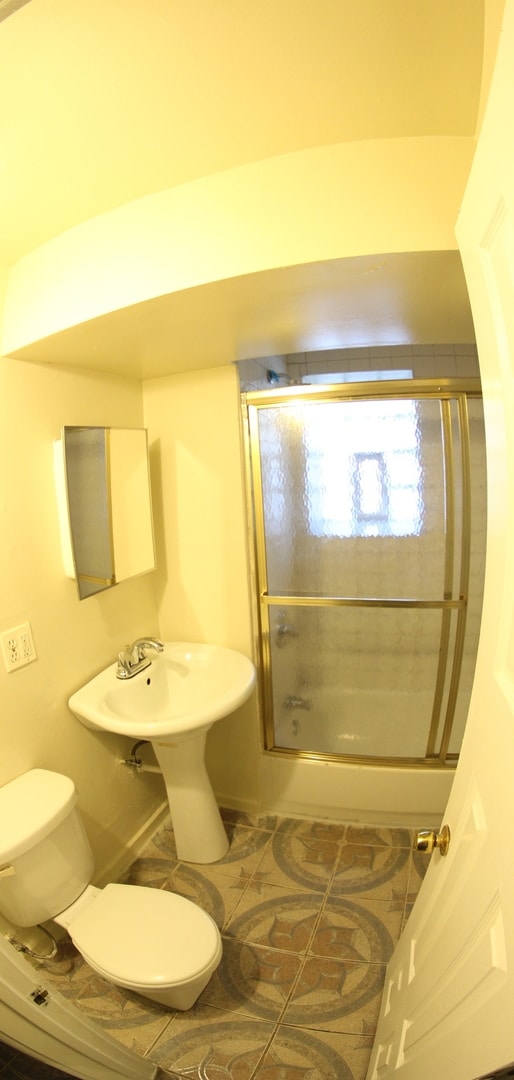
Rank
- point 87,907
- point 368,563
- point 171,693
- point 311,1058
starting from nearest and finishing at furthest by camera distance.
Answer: point 311,1058 < point 87,907 < point 171,693 < point 368,563

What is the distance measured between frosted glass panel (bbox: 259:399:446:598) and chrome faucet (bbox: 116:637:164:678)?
0.57 meters

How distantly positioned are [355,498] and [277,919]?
161 centimetres

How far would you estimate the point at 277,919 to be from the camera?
60.6 inches

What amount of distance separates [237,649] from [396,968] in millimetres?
1116

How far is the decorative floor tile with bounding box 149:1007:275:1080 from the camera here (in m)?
1.16

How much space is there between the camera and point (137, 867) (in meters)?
1.79

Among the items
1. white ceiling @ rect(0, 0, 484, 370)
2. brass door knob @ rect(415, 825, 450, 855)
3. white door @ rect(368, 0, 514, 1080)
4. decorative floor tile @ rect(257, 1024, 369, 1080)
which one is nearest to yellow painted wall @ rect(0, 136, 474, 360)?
white ceiling @ rect(0, 0, 484, 370)

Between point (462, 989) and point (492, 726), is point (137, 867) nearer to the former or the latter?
point (462, 989)

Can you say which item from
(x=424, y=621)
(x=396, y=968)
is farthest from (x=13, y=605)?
(x=424, y=621)

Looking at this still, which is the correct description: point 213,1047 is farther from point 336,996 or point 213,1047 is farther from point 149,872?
point 149,872

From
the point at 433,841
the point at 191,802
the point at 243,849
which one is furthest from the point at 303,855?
the point at 433,841

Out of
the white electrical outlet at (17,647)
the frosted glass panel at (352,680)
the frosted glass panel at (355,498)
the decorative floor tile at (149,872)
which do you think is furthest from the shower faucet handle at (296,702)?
the white electrical outlet at (17,647)

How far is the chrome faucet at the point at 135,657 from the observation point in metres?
Answer: 1.65

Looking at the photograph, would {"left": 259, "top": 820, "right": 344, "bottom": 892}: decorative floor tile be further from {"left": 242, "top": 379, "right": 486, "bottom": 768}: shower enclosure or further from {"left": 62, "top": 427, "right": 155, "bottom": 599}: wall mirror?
{"left": 62, "top": 427, "right": 155, "bottom": 599}: wall mirror
